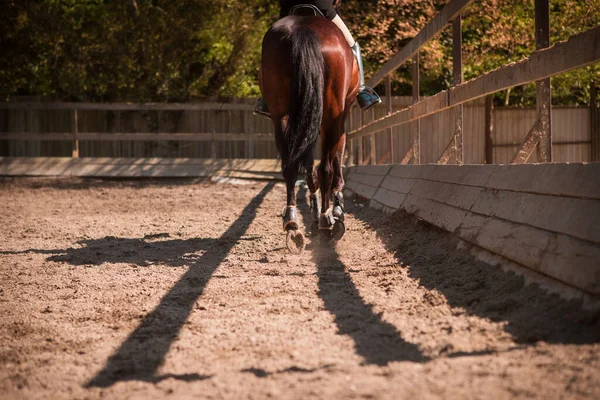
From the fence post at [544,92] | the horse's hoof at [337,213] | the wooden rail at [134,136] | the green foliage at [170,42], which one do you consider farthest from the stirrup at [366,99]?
the wooden rail at [134,136]

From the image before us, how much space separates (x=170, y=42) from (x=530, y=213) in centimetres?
1490

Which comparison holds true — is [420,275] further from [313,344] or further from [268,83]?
[268,83]

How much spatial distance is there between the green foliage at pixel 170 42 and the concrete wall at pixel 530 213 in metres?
10.9

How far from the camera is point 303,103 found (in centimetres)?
404

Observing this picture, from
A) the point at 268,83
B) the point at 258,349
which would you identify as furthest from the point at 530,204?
the point at 268,83

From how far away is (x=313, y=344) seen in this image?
2.22 metres

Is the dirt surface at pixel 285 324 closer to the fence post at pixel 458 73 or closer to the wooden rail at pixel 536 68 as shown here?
the fence post at pixel 458 73

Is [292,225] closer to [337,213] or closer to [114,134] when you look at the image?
[337,213]

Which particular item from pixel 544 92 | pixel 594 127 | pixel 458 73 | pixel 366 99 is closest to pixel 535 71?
pixel 544 92

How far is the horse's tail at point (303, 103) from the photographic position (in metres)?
4.04

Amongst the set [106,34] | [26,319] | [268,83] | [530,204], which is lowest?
[26,319]

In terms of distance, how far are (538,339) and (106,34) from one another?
15.5 m

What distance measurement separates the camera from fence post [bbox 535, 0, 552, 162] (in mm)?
2993

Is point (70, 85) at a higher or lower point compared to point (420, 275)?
higher
